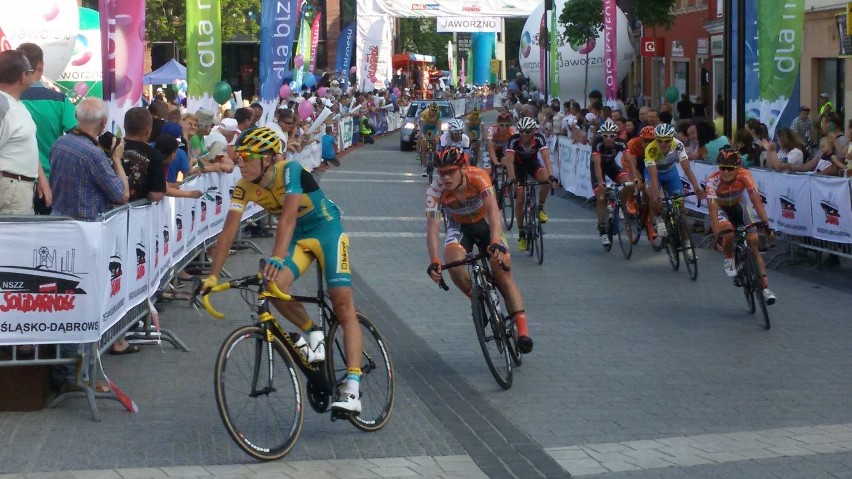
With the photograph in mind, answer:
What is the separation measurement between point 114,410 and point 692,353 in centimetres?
440

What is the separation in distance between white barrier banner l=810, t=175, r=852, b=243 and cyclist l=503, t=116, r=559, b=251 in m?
3.32

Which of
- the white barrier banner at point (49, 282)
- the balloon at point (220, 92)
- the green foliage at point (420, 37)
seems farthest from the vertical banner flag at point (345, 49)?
the white barrier banner at point (49, 282)

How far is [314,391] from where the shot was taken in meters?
7.42

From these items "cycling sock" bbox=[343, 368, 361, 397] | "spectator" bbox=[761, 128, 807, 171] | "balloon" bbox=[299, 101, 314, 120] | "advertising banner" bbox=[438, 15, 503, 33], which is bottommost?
"cycling sock" bbox=[343, 368, 361, 397]

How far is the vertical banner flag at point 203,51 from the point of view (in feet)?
57.4

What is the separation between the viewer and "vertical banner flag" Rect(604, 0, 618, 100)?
29.5 m

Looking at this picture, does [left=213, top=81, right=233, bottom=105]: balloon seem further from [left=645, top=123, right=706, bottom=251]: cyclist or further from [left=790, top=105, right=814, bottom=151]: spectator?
[left=790, top=105, right=814, bottom=151]: spectator

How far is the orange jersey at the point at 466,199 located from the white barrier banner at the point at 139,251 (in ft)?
6.55

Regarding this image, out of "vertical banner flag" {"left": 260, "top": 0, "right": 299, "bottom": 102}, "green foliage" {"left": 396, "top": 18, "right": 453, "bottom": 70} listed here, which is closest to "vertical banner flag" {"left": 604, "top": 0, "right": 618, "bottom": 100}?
"vertical banner flag" {"left": 260, "top": 0, "right": 299, "bottom": 102}

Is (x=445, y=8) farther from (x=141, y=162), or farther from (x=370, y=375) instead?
(x=370, y=375)

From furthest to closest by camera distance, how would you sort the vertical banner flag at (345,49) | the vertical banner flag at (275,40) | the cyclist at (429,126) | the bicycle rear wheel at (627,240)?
the vertical banner flag at (345,49), the cyclist at (429,126), the vertical banner flag at (275,40), the bicycle rear wheel at (627,240)

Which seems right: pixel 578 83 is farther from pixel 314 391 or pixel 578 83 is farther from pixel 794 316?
pixel 314 391

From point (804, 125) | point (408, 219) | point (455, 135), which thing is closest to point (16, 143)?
point (408, 219)

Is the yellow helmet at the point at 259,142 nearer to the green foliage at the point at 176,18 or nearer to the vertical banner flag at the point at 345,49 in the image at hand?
the green foliage at the point at 176,18
